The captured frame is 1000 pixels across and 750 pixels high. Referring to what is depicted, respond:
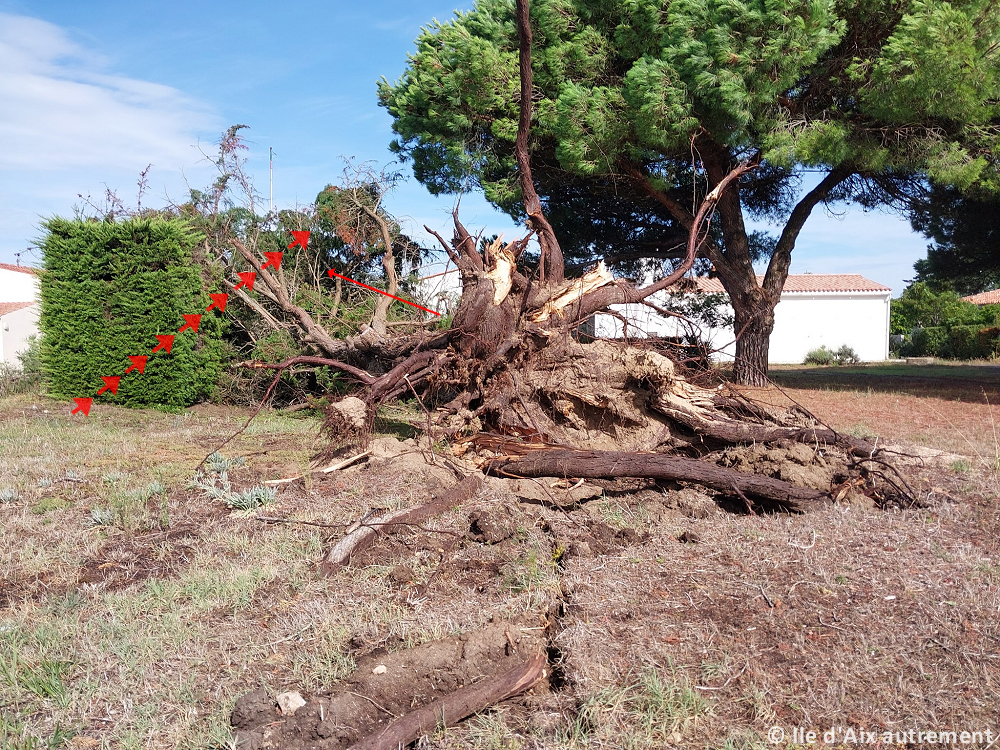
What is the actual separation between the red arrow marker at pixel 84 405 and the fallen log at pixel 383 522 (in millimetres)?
6988

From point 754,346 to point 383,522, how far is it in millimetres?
11131

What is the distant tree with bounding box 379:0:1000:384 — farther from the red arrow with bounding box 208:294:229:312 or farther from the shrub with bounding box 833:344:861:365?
the shrub with bounding box 833:344:861:365

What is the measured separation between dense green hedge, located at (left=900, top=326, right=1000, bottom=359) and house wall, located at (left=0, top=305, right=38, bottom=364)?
1310 inches

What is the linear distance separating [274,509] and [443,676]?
2.62 metres

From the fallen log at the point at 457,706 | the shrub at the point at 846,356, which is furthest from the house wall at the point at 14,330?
the shrub at the point at 846,356

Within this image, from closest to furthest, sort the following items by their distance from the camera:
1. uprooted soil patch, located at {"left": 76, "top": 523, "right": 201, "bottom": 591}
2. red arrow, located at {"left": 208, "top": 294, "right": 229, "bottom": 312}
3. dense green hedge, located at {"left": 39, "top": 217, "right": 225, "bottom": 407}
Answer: uprooted soil patch, located at {"left": 76, "top": 523, "right": 201, "bottom": 591} → dense green hedge, located at {"left": 39, "top": 217, "right": 225, "bottom": 407} → red arrow, located at {"left": 208, "top": 294, "right": 229, "bottom": 312}

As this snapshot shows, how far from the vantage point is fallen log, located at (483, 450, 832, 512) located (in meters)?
4.72

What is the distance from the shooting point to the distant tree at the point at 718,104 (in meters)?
9.32

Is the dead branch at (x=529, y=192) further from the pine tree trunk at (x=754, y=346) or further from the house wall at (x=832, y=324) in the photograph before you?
the house wall at (x=832, y=324)

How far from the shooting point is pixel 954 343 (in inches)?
1165

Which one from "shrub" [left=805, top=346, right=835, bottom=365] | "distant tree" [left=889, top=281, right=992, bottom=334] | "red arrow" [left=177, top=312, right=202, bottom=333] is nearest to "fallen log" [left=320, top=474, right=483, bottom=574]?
"red arrow" [left=177, top=312, right=202, bottom=333]

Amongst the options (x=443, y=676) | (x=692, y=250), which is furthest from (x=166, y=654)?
(x=692, y=250)

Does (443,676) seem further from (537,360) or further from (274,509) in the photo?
(537,360)

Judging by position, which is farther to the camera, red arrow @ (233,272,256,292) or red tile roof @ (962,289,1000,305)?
red tile roof @ (962,289,1000,305)
